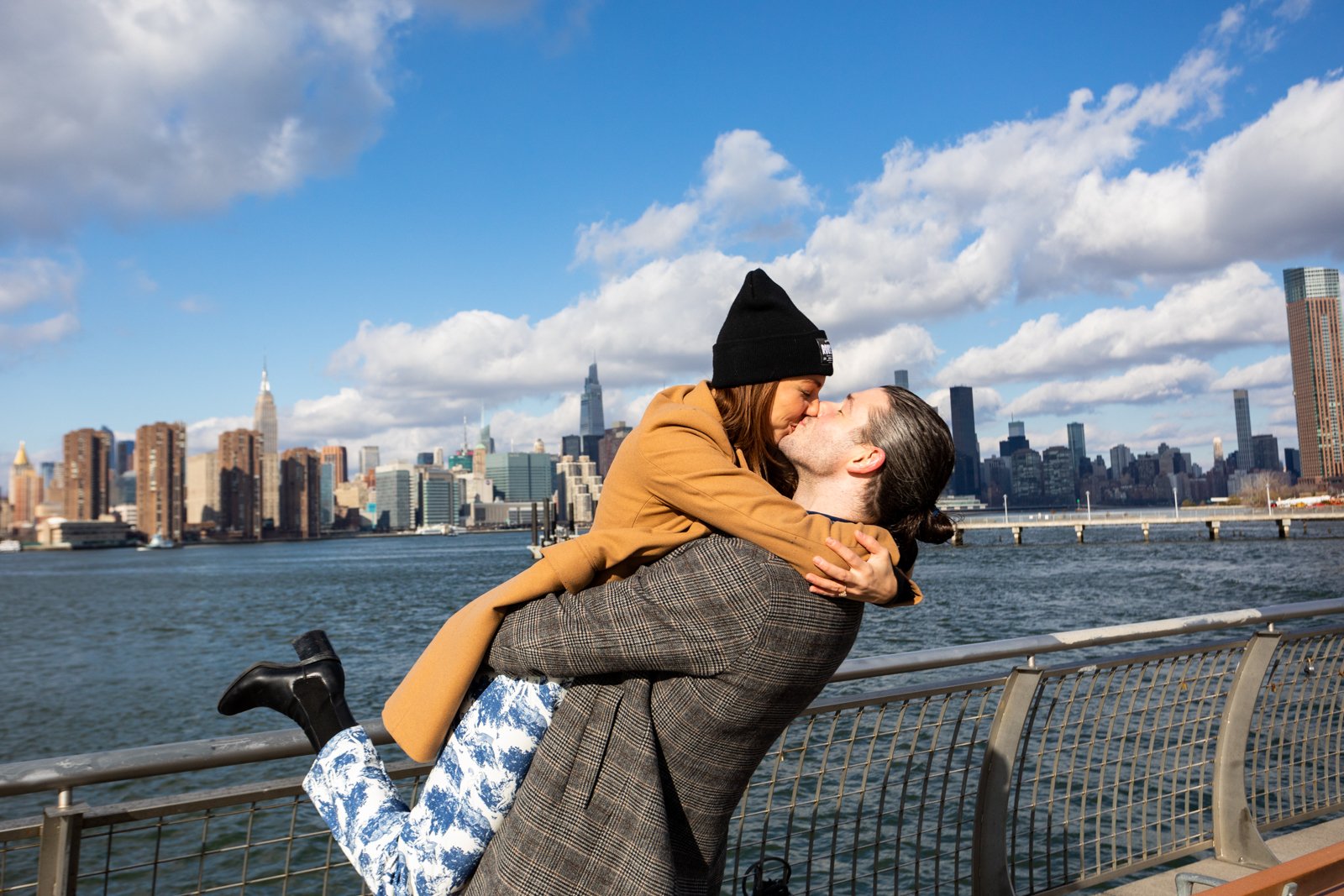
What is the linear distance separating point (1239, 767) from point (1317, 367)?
201m

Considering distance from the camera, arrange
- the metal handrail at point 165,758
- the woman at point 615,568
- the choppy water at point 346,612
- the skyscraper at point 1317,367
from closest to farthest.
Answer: the woman at point 615,568 → the metal handrail at point 165,758 → the choppy water at point 346,612 → the skyscraper at point 1317,367

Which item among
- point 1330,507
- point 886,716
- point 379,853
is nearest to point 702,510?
point 379,853

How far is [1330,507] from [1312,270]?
11398cm

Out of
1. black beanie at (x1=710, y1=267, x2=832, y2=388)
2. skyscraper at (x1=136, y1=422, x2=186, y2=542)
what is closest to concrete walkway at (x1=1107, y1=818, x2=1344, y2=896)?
black beanie at (x1=710, y1=267, x2=832, y2=388)

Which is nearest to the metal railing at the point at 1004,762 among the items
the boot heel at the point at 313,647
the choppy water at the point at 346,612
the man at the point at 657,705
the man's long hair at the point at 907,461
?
the boot heel at the point at 313,647

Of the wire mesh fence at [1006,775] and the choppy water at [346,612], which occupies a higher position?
the wire mesh fence at [1006,775]

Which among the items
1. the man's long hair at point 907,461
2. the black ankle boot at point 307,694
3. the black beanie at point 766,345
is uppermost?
the black beanie at point 766,345

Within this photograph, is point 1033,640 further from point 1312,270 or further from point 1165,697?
point 1312,270

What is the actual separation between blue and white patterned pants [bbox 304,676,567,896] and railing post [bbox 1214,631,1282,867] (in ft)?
11.6

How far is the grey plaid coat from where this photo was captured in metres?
1.63

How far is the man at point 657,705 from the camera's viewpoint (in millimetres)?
1633

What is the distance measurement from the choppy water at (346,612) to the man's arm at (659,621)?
37.2 feet

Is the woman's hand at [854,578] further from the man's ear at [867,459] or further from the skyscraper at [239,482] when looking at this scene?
the skyscraper at [239,482]

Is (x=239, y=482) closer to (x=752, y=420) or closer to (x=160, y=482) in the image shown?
(x=160, y=482)
